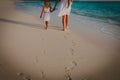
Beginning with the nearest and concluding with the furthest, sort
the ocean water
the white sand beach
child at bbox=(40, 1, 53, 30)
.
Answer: the white sand beach < the ocean water < child at bbox=(40, 1, 53, 30)

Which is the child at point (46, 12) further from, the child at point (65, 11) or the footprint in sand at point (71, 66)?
the footprint in sand at point (71, 66)

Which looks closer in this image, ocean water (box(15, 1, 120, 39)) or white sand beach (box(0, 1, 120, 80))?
white sand beach (box(0, 1, 120, 80))

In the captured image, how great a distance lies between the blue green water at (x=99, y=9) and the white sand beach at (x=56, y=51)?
0.15 ft

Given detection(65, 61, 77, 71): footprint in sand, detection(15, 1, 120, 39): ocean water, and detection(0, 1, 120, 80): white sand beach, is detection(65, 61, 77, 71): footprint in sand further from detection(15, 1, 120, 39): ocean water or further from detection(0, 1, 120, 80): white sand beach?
detection(15, 1, 120, 39): ocean water

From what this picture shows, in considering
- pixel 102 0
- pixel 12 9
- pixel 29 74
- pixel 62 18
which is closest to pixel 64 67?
pixel 29 74

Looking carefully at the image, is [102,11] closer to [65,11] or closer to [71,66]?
[65,11]

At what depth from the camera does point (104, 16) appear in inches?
60.3

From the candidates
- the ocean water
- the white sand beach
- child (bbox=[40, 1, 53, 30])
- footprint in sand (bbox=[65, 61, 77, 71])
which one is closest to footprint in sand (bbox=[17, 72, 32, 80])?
the white sand beach

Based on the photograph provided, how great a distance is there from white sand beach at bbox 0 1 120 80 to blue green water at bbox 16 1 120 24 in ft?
0.15

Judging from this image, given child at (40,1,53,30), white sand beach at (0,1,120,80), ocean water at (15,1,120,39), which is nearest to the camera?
white sand beach at (0,1,120,80)

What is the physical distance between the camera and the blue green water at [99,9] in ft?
4.97

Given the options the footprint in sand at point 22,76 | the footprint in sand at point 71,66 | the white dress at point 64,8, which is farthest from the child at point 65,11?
the footprint in sand at point 22,76

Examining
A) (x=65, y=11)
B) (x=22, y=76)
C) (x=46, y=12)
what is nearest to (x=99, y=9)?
(x=65, y=11)

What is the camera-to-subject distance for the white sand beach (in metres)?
1.37
